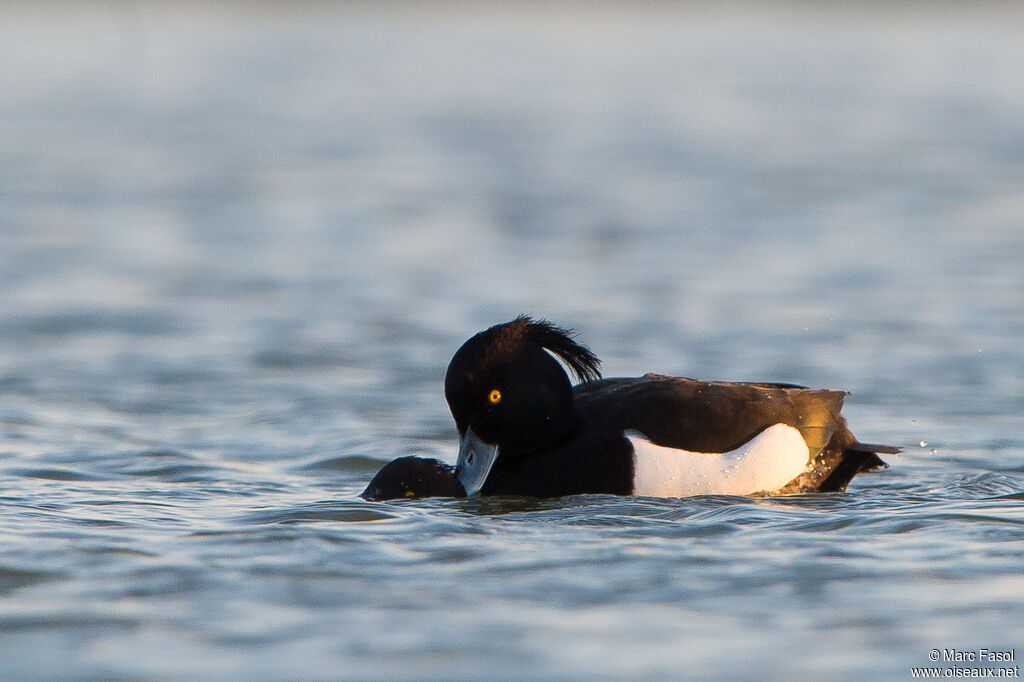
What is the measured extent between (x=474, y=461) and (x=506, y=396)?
1.06 feet

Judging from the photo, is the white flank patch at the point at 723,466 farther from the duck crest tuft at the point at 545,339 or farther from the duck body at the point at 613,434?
the duck crest tuft at the point at 545,339

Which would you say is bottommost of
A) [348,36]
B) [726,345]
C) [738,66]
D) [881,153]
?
[726,345]

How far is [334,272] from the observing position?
1291 cm

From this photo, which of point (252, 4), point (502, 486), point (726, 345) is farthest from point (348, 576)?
point (252, 4)

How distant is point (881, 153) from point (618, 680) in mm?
14939

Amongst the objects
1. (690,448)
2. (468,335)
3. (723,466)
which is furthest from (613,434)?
(468,335)

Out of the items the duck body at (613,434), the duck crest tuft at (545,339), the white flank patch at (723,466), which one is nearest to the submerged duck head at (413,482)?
the duck body at (613,434)

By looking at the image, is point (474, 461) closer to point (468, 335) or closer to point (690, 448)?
point (690, 448)

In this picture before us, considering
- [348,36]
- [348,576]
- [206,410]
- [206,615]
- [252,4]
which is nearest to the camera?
[206,615]

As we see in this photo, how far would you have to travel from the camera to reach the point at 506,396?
711 cm

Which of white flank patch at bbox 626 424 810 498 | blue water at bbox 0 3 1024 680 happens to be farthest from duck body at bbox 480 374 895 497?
blue water at bbox 0 3 1024 680

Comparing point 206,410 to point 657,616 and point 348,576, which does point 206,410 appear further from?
point 657,616

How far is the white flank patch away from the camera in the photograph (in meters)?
6.92

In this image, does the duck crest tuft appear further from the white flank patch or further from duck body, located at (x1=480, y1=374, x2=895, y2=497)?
the white flank patch
